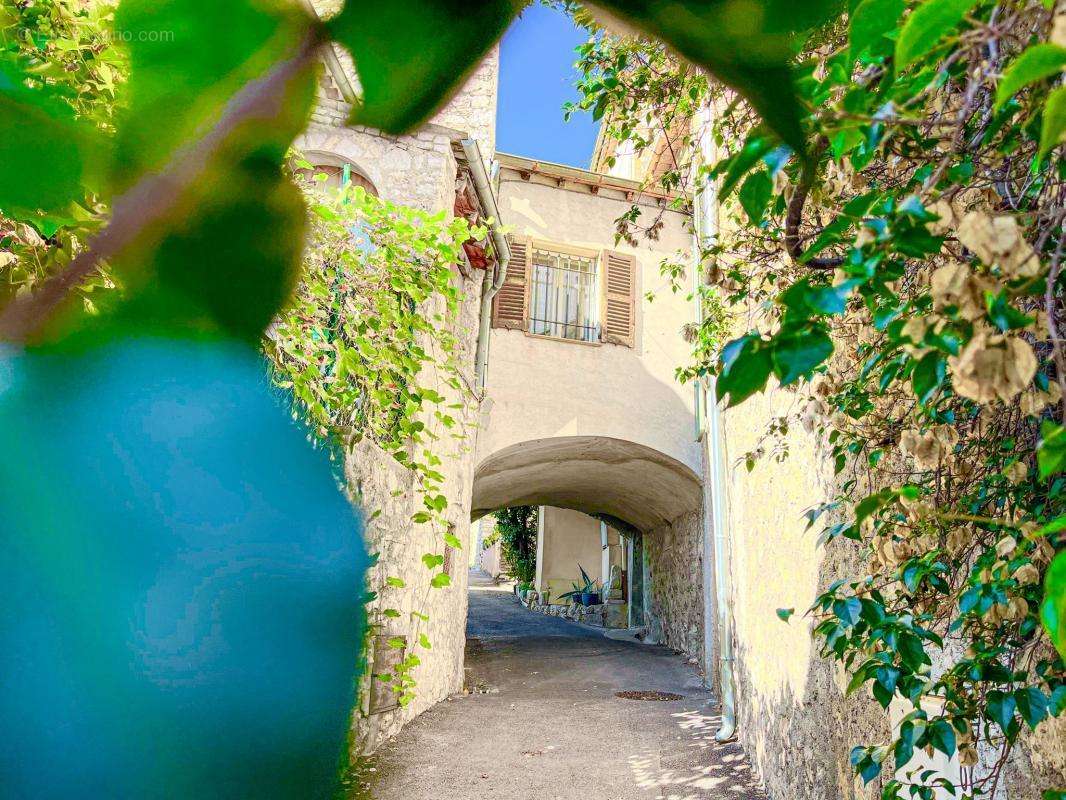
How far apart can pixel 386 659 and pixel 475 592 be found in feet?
50.0

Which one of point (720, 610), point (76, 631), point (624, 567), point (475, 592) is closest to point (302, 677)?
point (76, 631)

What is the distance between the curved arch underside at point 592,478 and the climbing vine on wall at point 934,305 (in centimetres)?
527

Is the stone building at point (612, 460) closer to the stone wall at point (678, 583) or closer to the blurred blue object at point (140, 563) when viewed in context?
the stone wall at point (678, 583)

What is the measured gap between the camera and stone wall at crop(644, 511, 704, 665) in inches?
333

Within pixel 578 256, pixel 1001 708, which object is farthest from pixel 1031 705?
pixel 578 256

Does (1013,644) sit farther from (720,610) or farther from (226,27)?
(720,610)

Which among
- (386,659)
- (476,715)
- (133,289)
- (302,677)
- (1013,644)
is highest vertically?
(133,289)

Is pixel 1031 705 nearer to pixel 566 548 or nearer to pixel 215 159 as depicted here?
pixel 215 159

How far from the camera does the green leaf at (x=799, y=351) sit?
1.04 ft

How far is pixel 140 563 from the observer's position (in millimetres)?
477

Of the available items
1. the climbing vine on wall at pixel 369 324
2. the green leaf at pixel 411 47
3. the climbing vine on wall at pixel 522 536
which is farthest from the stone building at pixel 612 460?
the climbing vine on wall at pixel 522 536

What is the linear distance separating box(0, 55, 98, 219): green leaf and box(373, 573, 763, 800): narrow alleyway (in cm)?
378

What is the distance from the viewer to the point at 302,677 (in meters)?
1.31

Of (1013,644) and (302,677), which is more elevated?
(1013,644)
